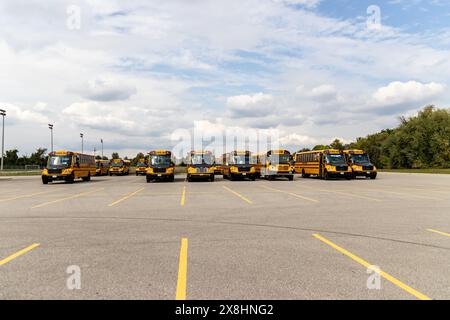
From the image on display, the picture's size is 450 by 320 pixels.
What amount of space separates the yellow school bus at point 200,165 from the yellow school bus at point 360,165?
12100mm

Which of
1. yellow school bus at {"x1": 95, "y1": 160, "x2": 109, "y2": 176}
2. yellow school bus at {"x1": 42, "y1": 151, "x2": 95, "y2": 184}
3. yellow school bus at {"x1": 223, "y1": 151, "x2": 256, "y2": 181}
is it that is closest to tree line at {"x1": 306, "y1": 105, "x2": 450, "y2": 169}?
Answer: yellow school bus at {"x1": 223, "y1": 151, "x2": 256, "y2": 181}

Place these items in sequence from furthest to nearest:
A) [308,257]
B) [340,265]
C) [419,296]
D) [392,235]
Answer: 1. [392,235]
2. [308,257]
3. [340,265]
4. [419,296]

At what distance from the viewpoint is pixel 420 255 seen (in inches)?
249

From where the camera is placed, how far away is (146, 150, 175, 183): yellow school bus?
3170 centimetres

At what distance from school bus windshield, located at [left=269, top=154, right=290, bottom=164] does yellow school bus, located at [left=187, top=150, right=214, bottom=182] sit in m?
5.67

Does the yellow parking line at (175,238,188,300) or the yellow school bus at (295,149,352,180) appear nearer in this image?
the yellow parking line at (175,238,188,300)

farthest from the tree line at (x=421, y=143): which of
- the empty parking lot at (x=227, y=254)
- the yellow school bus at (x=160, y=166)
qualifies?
the empty parking lot at (x=227, y=254)

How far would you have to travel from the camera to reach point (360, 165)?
3497 cm

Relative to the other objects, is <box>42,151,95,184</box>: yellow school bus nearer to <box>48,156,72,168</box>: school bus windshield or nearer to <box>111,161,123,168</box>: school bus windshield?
<box>48,156,72,168</box>: school bus windshield

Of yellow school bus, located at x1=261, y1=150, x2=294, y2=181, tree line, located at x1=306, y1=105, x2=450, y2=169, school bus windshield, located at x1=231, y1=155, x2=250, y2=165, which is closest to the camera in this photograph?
school bus windshield, located at x1=231, y1=155, x2=250, y2=165
